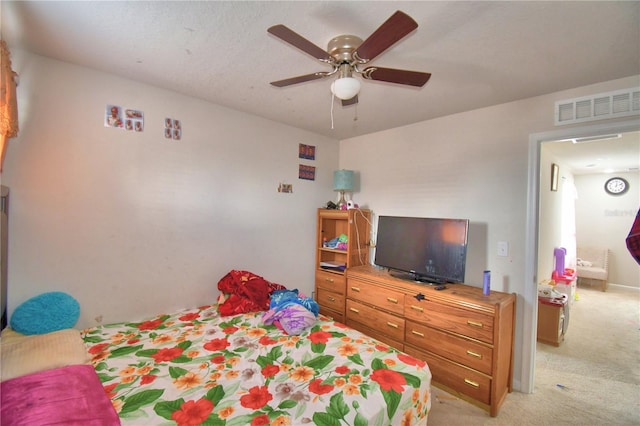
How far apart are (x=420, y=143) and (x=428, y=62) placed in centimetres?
125

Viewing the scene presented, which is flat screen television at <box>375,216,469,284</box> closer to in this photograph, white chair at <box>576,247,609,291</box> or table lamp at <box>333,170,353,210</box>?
table lamp at <box>333,170,353,210</box>

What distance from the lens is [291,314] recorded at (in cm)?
196

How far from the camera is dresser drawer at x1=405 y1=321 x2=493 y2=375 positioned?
2006 mm

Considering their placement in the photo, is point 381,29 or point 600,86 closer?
point 381,29

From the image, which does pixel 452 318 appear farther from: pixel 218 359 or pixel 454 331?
pixel 218 359

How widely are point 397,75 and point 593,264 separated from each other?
684cm

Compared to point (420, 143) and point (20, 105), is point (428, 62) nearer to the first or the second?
point (420, 143)

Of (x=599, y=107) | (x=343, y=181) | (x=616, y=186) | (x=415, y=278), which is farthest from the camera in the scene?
(x=616, y=186)

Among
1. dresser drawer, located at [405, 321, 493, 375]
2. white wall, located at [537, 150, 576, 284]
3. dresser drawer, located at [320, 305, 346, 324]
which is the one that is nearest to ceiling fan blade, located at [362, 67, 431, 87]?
dresser drawer, located at [405, 321, 493, 375]

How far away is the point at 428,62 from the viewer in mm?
1754

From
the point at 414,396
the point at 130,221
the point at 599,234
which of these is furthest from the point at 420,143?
the point at 599,234

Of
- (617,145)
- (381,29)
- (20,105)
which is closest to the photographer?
(381,29)

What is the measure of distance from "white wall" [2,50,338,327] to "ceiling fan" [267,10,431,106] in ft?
4.31

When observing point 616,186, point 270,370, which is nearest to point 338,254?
point 270,370
